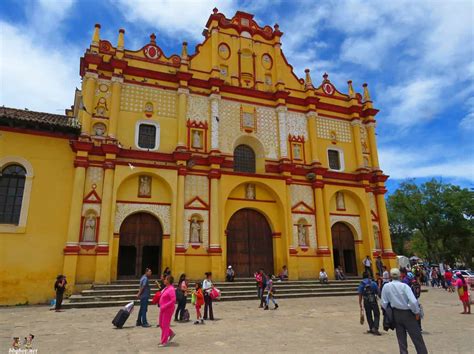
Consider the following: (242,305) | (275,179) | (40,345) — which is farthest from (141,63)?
(40,345)

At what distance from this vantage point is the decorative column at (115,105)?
1869 centimetres

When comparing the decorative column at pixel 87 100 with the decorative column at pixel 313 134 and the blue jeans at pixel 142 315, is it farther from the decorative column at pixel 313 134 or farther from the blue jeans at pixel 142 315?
the decorative column at pixel 313 134

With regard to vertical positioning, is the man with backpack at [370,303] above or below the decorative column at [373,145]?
below

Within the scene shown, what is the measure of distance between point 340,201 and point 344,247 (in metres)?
3.09

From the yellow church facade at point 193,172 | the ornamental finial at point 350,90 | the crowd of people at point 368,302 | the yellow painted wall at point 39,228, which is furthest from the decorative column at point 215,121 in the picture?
the ornamental finial at point 350,90

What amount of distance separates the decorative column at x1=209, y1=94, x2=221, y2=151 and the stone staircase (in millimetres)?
7984

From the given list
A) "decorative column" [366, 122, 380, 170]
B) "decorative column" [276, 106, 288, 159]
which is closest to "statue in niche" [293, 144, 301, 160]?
"decorative column" [276, 106, 288, 159]

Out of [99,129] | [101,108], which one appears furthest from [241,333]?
[101,108]

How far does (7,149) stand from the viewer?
650 inches

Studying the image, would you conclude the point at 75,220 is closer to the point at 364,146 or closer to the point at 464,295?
the point at 464,295

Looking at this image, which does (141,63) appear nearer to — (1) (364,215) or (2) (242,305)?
(2) (242,305)

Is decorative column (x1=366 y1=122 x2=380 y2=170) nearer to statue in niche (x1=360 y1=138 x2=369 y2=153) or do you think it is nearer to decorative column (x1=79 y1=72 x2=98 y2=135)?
statue in niche (x1=360 y1=138 x2=369 y2=153)

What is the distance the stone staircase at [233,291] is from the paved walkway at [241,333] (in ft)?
4.82

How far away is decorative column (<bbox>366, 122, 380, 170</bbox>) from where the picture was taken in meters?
24.8
